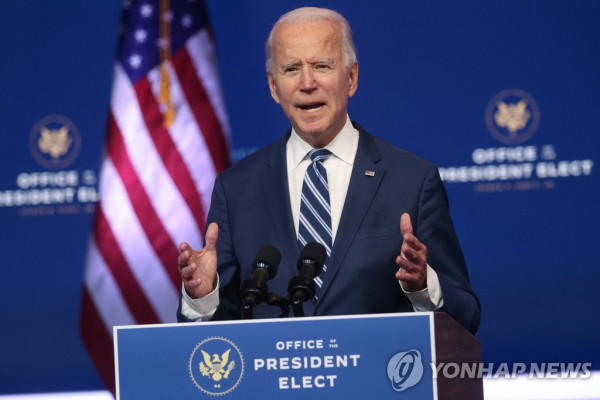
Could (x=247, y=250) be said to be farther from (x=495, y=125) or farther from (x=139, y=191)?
(x=495, y=125)

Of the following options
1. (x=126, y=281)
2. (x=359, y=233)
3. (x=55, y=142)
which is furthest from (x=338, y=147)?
(x=55, y=142)

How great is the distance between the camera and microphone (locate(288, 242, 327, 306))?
5.88ft

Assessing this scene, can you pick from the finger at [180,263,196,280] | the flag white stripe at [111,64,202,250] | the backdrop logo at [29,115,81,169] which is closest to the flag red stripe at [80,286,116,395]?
the flag white stripe at [111,64,202,250]

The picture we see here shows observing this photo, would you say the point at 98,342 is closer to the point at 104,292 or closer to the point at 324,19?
A: the point at 104,292

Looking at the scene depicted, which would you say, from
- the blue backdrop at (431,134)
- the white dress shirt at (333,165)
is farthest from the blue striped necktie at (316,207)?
the blue backdrop at (431,134)

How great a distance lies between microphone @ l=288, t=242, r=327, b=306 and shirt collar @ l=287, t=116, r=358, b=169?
1.72 ft

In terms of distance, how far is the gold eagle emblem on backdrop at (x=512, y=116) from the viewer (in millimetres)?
4258

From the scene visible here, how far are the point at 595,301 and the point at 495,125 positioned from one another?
938 millimetres

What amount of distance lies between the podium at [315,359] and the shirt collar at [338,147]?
828 mm

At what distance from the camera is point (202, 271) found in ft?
6.40

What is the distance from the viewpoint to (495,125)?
428 centimetres

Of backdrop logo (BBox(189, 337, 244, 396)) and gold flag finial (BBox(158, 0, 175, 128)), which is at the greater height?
gold flag finial (BBox(158, 0, 175, 128))

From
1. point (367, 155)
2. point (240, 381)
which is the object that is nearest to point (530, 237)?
point (367, 155)

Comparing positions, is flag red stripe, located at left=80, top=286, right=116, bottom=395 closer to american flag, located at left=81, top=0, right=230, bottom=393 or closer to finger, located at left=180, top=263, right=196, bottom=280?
american flag, located at left=81, top=0, right=230, bottom=393
